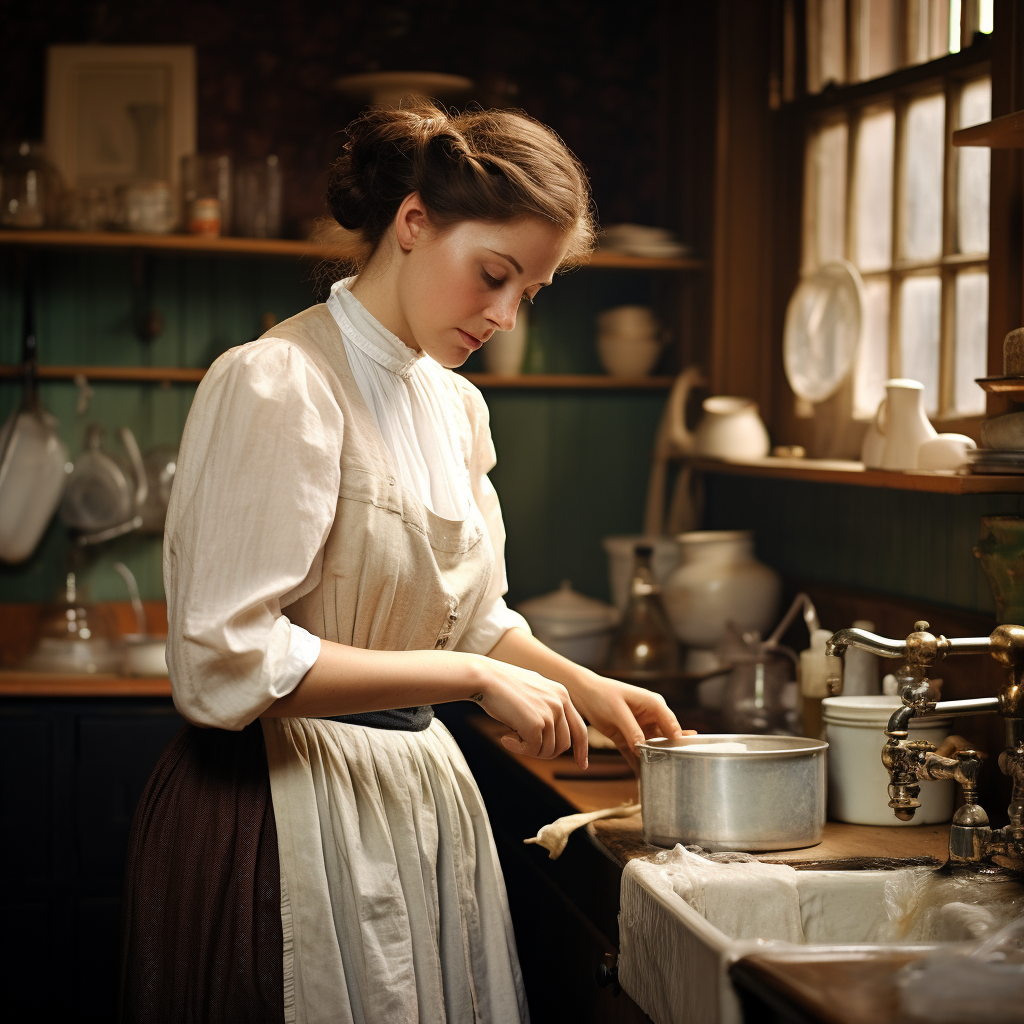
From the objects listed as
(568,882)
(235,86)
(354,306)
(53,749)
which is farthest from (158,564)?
(354,306)

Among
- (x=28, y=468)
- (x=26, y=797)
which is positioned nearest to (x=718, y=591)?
(x=26, y=797)

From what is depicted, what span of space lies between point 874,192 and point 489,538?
134 cm

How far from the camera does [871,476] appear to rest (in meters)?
2.03

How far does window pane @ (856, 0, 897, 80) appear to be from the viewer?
240 centimetres

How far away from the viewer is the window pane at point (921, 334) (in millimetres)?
2266

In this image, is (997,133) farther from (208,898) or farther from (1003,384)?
(208,898)

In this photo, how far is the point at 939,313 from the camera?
2.26 meters

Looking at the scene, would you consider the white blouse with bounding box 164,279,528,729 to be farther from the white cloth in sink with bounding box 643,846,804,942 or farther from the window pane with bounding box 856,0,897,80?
the window pane with bounding box 856,0,897,80

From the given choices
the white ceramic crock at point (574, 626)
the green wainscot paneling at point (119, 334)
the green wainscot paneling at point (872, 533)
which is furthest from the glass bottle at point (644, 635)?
the green wainscot paneling at point (119, 334)

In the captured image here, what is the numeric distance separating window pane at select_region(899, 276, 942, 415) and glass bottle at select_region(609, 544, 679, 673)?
0.63 metres

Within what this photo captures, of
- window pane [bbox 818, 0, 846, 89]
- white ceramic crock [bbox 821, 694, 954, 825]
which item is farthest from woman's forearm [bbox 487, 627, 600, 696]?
window pane [bbox 818, 0, 846, 89]

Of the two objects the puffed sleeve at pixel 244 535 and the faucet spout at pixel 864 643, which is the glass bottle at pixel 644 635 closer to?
the faucet spout at pixel 864 643

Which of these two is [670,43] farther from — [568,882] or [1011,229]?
[568,882]

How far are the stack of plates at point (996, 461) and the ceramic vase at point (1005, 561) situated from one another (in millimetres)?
79
